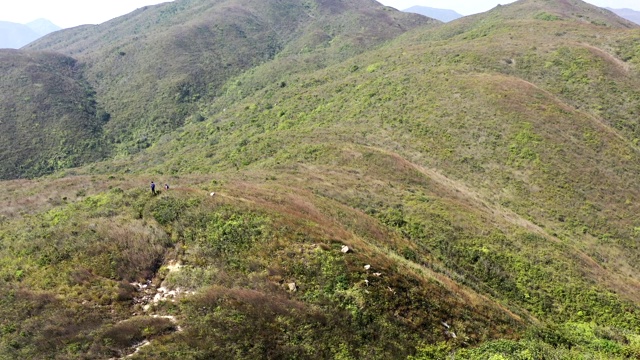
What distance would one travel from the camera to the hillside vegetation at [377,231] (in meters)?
12.7

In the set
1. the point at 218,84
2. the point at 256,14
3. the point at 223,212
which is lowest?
the point at 223,212

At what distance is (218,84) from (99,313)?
92.1 metres

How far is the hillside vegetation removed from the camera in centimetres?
1271

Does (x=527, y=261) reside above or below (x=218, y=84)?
below

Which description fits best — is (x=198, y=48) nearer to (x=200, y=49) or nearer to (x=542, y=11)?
(x=200, y=49)

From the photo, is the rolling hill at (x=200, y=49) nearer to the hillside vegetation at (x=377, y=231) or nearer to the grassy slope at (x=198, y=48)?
the grassy slope at (x=198, y=48)

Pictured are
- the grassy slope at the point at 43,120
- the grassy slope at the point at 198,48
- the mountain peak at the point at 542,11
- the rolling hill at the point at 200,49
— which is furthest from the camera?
the mountain peak at the point at 542,11

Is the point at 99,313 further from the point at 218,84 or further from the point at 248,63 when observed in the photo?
the point at 248,63

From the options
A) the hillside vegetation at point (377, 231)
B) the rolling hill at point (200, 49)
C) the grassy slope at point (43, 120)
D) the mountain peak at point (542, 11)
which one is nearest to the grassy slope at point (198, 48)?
the rolling hill at point (200, 49)

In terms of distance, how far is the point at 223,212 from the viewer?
61.5 ft

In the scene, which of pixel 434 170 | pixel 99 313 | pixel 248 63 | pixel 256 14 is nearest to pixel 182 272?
pixel 99 313

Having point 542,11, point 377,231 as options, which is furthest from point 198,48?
point 377,231

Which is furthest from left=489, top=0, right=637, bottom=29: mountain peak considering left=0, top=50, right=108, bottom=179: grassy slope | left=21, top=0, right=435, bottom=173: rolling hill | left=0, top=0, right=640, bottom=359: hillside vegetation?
A: left=0, top=50, right=108, bottom=179: grassy slope

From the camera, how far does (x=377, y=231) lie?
23.2 meters
